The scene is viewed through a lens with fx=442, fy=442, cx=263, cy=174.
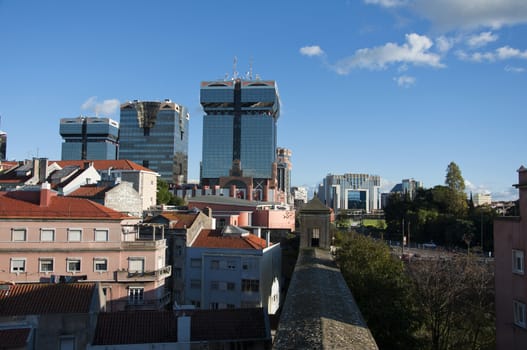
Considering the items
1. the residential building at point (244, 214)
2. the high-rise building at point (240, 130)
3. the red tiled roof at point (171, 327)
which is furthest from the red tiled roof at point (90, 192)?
the high-rise building at point (240, 130)

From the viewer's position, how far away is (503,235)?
1823 centimetres

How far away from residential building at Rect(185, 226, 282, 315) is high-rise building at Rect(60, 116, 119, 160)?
146 metres

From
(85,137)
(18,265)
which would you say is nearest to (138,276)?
(18,265)

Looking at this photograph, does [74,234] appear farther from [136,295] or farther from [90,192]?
[90,192]

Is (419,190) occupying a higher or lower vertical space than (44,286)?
higher

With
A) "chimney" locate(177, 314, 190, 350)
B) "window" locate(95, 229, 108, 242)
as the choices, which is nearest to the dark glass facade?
"window" locate(95, 229, 108, 242)

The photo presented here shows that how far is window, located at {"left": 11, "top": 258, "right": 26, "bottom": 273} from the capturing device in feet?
82.6

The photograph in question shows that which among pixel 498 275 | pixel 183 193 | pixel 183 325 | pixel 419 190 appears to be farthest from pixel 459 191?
pixel 183 325

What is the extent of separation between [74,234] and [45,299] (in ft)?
29.7

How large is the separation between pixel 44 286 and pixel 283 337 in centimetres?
1217

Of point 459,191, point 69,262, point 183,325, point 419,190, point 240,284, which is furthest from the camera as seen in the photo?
point 419,190

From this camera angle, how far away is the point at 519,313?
1681cm

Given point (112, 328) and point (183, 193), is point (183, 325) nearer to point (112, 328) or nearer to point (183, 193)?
point (112, 328)

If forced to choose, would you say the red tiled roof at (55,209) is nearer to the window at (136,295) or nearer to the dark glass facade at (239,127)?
the window at (136,295)
